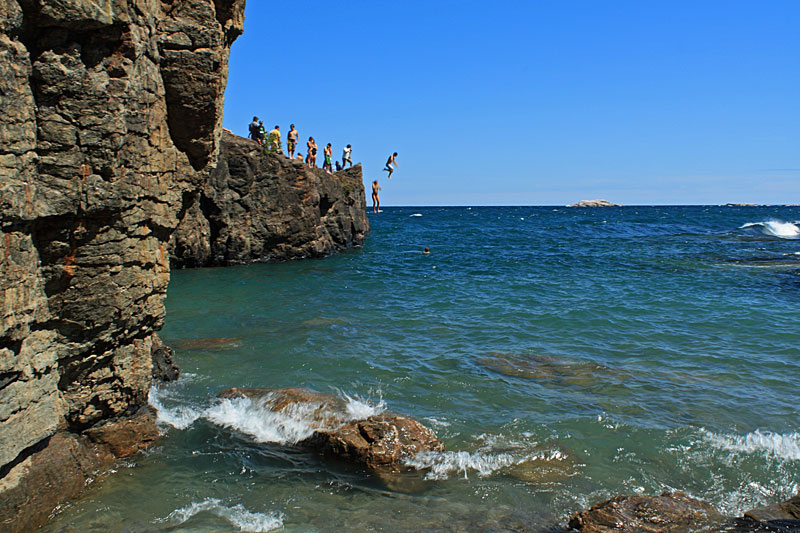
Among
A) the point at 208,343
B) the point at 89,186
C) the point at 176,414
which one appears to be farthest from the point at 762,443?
the point at 208,343

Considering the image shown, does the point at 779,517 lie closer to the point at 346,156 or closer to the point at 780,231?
the point at 346,156

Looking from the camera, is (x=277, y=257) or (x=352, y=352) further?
(x=277, y=257)

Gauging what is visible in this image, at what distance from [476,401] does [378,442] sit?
270 centimetres

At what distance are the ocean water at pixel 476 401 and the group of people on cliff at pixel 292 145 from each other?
8.67 m

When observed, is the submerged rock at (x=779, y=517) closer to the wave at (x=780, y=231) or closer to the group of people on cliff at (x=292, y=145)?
the group of people on cliff at (x=292, y=145)

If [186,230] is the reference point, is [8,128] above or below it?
above

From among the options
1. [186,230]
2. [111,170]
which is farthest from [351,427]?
[186,230]

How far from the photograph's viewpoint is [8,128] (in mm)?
4676

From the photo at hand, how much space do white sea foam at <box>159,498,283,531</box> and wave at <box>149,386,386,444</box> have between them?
172cm

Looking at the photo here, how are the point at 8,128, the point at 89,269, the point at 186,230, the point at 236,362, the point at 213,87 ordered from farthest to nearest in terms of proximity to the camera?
the point at 186,230, the point at 236,362, the point at 213,87, the point at 89,269, the point at 8,128

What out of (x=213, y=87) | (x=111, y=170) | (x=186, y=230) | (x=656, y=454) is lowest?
(x=656, y=454)

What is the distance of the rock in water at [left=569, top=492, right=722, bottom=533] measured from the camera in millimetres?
5461

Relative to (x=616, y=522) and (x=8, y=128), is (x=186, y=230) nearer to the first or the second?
(x=8, y=128)

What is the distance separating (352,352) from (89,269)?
687 cm
